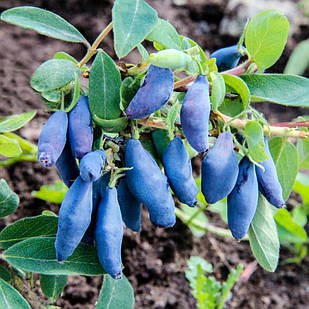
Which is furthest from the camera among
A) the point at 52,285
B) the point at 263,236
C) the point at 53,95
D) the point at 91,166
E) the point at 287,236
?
the point at 287,236

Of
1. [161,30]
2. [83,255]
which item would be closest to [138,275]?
[83,255]

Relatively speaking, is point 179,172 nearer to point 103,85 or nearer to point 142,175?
point 142,175

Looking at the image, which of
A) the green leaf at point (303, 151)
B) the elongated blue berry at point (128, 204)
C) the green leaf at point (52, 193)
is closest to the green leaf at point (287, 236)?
the green leaf at point (303, 151)

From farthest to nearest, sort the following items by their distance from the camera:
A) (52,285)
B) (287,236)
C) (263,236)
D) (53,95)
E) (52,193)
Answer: (287,236) → (52,193) → (52,285) → (263,236) → (53,95)

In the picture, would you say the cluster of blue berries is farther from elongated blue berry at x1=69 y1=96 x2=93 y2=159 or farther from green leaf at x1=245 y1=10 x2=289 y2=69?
green leaf at x1=245 y1=10 x2=289 y2=69

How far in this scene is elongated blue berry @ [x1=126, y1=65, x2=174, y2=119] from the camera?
0.63m

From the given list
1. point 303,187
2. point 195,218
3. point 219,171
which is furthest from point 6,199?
point 303,187

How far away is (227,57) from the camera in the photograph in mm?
824

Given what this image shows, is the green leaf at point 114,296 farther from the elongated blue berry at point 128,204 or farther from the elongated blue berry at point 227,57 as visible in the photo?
the elongated blue berry at point 227,57

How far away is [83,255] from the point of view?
0.75 m

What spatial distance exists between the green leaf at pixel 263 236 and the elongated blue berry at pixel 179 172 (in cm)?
17

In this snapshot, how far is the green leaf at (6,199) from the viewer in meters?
0.83

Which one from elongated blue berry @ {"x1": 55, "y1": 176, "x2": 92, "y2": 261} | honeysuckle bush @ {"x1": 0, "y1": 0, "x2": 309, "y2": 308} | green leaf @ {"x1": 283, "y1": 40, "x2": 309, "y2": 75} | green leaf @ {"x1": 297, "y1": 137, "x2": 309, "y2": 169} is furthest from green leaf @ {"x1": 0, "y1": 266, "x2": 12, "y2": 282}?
green leaf @ {"x1": 283, "y1": 40, "x2": 309, "y2": 75}

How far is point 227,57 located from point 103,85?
0.84 feet
